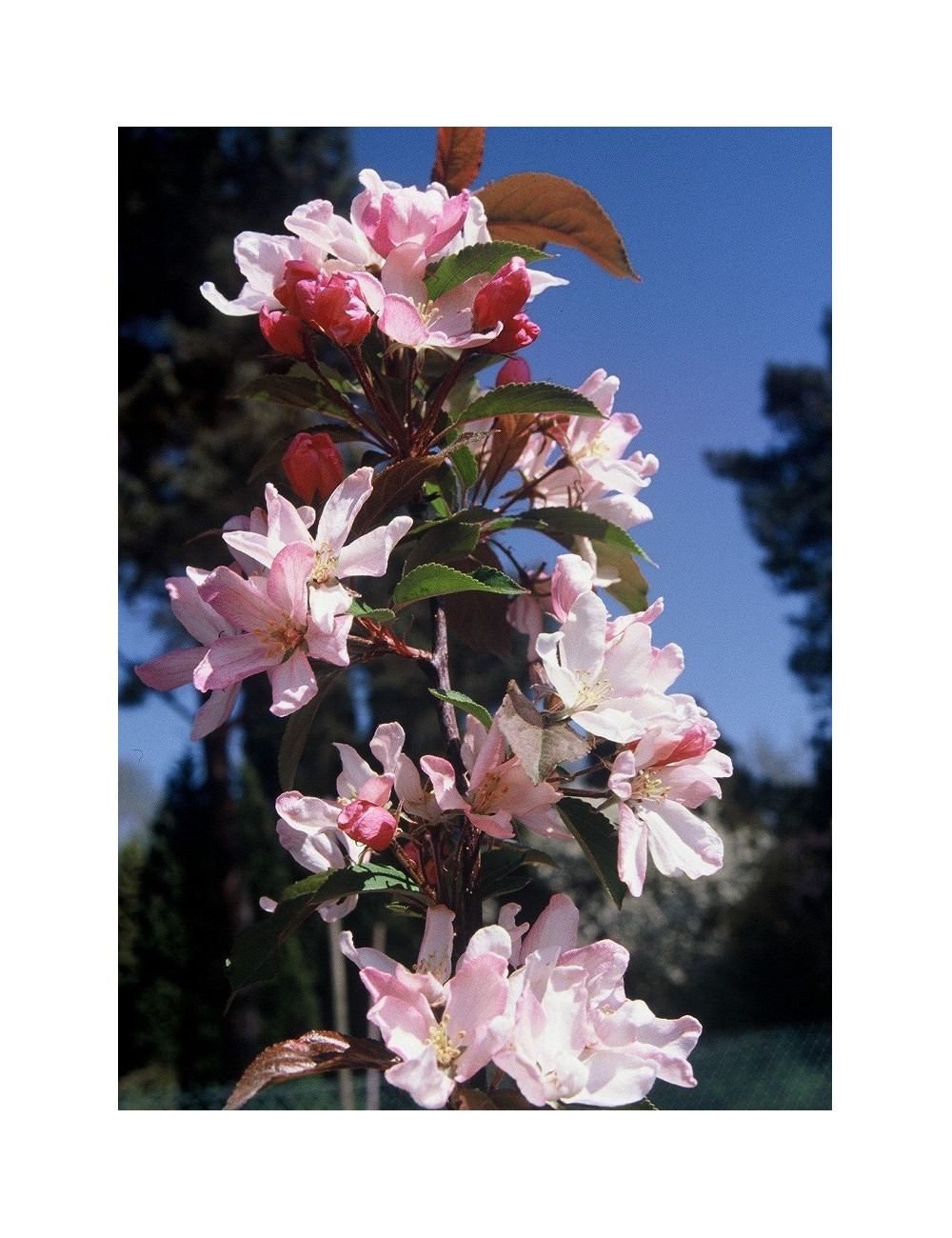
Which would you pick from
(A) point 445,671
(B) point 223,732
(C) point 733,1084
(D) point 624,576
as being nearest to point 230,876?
(B) point 223,732

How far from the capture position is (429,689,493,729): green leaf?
85 cm

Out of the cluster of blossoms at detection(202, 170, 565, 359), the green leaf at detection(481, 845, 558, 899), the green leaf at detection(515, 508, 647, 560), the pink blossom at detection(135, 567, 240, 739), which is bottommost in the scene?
the green leaf at detection(481, 845, 558, 899)

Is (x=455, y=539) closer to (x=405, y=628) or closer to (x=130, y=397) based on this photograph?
(x=405, y=628)

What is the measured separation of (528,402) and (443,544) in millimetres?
159

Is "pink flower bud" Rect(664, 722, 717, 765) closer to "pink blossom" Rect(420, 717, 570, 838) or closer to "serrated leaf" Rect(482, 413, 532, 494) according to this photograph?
"pink blossom" Rect(420, 717, 570, 838)

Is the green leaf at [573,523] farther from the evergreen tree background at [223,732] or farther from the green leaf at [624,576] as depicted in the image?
the evergreen tree background at [223,732]

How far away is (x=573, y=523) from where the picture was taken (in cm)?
107

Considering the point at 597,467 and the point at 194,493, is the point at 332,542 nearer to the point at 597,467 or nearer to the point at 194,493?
the point at 597,467

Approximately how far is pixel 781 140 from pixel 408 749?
481 cm

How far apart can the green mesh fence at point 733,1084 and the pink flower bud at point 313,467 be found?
9.80ft

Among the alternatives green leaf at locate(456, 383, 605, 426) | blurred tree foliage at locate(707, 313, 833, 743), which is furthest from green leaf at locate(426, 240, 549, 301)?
blurred tree foliage at locate(707, 313, 833, 743)

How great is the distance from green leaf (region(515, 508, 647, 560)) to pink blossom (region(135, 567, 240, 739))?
0.33 metres

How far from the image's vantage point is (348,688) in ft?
19.7

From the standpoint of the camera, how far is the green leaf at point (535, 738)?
796mm
